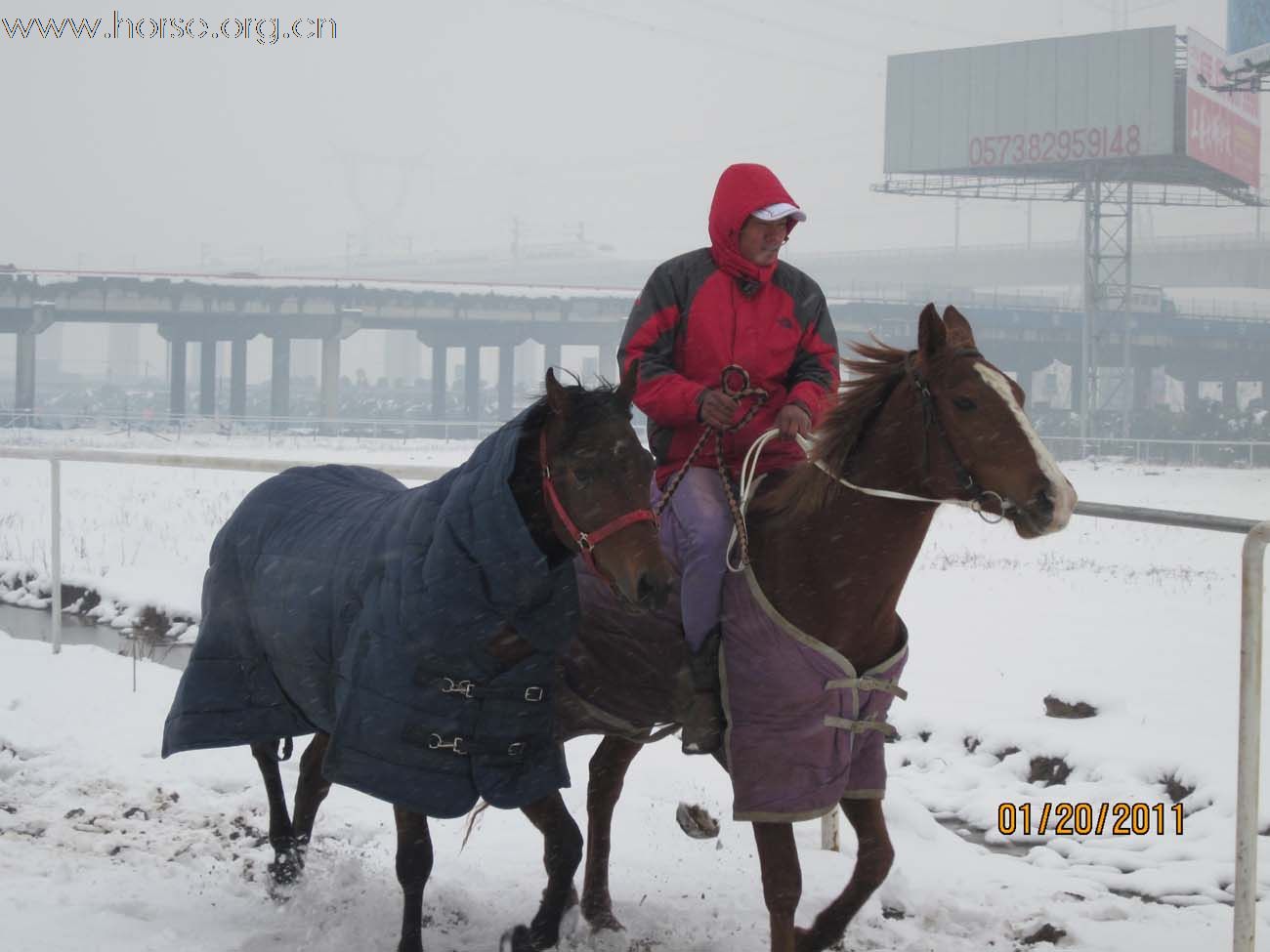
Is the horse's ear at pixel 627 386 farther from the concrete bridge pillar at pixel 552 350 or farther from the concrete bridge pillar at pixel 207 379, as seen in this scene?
the concrete bridge pillar at pixel 207 379

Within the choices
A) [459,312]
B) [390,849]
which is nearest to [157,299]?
[459,312]

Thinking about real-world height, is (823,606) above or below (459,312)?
below

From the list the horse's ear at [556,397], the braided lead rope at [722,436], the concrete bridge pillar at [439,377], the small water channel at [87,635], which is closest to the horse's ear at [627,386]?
the horse's ear at [556,397]

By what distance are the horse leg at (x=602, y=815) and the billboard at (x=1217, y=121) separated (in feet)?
148

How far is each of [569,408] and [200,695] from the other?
6.99ft

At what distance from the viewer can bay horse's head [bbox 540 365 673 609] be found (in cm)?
337

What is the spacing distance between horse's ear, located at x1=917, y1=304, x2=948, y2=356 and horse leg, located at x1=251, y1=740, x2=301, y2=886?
9.94 ft

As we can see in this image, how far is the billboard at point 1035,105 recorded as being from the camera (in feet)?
147

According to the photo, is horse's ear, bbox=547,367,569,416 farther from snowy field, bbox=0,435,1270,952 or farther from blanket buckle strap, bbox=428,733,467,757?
snowy field, bbox=0,435,1270,952

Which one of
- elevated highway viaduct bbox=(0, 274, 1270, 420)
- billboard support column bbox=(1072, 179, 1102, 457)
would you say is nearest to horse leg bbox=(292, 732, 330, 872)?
billboard support column bbox=(1072, 179, 1102, 457)

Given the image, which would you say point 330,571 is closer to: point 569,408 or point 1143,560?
point 569,408

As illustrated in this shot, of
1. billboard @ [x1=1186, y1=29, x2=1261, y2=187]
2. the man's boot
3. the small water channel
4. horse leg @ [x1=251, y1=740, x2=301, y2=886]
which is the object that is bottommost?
the small water channel

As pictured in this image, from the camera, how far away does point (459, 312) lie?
48469 millimetres

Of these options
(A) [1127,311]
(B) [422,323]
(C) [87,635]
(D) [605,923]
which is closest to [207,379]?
(B) [422,323]
